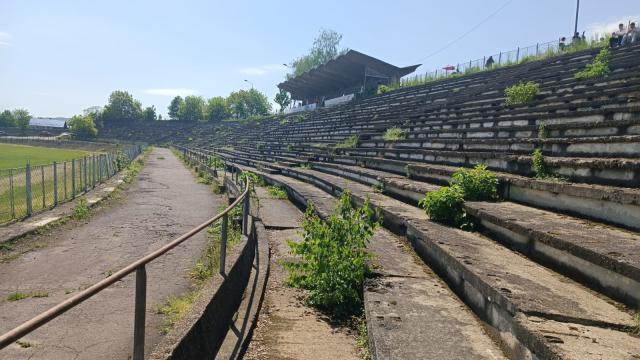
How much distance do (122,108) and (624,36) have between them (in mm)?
110974

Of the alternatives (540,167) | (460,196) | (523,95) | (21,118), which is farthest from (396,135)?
(21,118)

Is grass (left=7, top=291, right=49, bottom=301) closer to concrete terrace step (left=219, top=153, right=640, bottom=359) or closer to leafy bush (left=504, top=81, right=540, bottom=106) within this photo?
concrete terrace step (left=219, top=153, right=640, bottom=359)

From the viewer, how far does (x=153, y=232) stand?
10.3 m

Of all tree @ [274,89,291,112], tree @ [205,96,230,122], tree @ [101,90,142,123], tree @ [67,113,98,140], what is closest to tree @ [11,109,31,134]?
tree @ [101,90,142,123]

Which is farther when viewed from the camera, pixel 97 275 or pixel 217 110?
pixel 217 110

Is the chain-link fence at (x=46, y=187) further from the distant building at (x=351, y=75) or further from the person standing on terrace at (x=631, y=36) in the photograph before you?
the distant building at (x=351, y=75)

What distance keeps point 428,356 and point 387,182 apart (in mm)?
6878

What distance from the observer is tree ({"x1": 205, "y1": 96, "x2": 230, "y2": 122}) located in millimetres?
98525

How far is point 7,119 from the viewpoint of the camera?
4589 inches

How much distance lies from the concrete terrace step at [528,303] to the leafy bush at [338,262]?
0.86m

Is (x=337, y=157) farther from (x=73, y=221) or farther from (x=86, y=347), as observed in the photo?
(x=86, y=347)

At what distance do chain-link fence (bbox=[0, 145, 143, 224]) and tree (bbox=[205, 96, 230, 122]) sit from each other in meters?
73.1

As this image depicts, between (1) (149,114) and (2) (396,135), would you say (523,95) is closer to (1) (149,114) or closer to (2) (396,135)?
(2) (396,135)

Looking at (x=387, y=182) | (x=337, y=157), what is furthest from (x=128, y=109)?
(x=387, y=182)
